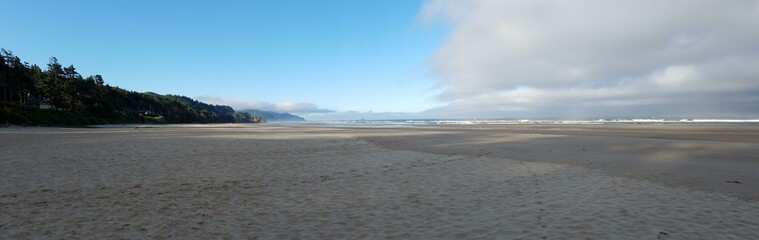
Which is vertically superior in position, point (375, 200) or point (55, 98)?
point (55, 98)

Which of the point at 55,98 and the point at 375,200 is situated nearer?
the point at 375,200

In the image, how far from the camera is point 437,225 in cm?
631

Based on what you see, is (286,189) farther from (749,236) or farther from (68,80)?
(68,80)

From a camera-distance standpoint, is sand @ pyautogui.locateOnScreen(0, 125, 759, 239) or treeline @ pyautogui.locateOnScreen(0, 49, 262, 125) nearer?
sand @ pyautogui.locateOnScreen(0, 125, 759, 239)

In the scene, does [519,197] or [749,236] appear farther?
[519,197]

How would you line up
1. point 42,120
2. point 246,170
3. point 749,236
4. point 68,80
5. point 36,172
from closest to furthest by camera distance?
point 749,236 < point 36,172 < point 246,170 < point 42,120 < point 68,80

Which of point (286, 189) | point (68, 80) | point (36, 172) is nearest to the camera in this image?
point (286, 189)

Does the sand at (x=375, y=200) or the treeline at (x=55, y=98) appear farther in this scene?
the treeline at (x=55, y=98)

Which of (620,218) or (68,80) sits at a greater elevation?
(68,80)

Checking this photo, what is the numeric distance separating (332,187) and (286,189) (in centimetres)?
122

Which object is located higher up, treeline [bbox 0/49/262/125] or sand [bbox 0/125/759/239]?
treeline [bbox 0/49/262/125]

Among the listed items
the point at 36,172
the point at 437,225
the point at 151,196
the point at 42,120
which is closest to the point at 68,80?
the point at 42,120

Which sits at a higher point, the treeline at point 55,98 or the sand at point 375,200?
the treeline at point 55,98

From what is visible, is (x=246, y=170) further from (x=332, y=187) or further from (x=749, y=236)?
(x=749, y=236)
